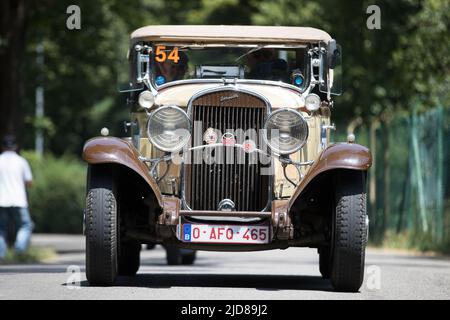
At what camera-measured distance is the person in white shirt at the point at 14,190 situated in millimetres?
18281

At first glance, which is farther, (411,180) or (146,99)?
(411,180)

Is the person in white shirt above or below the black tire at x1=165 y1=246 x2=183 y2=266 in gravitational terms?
above

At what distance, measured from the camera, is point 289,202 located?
1070 centimetres

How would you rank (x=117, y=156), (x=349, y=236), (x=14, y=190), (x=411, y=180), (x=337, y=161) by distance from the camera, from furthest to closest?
(x=411, y=180) < (x=14, y=190) < (x=117, y=156) < (x=337, y=161) < (x=349, y=236)

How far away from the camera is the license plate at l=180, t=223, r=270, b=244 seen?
10.7m

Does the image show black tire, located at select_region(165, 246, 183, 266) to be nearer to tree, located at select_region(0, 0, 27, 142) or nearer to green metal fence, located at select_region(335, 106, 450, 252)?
green metal fence, located at select_region(335, 106, 450, 252)

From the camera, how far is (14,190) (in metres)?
18.3

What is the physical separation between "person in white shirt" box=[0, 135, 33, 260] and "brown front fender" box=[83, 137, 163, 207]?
7715 mm

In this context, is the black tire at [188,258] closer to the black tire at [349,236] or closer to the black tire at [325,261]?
the black tire at [325,261]

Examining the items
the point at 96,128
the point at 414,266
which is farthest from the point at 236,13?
the point at 414,266

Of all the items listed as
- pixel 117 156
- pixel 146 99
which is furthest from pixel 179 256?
pixel 117 156

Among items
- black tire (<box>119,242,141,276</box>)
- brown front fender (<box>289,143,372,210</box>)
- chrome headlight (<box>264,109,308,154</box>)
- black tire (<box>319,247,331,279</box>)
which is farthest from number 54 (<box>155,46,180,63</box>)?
black tire (<box>319,247,331,279</box>)

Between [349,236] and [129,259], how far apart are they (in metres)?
2.90

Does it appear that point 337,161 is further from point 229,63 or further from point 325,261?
point 325,261
